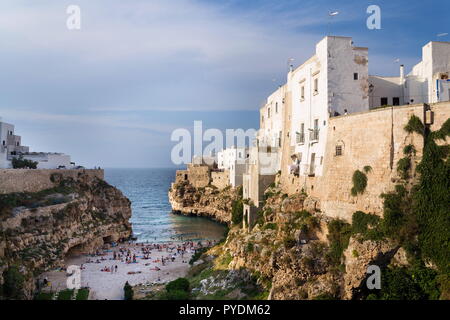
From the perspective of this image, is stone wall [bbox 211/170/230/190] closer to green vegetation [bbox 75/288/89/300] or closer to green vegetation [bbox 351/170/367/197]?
green vegetation [bbox 75/288/89/300]

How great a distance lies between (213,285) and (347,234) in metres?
8.16

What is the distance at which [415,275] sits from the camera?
16.4m

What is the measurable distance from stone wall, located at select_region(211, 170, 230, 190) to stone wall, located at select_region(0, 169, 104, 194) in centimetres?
2228

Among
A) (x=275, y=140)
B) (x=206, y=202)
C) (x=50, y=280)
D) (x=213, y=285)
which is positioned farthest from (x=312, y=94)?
(x=206, y=202)

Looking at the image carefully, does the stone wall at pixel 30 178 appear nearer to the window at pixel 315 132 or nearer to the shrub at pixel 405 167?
the window at pixel 315 132

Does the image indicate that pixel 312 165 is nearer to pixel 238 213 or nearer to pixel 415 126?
pixel 415 126

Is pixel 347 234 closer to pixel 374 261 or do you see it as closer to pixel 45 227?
pixel 374 261

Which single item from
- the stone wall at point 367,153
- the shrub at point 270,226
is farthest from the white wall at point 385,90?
the shrub at point 270,226

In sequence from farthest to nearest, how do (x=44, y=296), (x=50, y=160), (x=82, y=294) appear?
(x=50, y=160) → (x=82, y=294) → (x=44, y=296)

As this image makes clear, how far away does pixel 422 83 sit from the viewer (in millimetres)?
24406

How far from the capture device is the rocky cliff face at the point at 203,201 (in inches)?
2228

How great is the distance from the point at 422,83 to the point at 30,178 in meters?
34.3

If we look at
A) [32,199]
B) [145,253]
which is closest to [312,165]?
[145,253]

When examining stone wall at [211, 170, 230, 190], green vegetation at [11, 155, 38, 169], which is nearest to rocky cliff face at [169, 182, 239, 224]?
stone wall at [211, 170, 230, 190]
